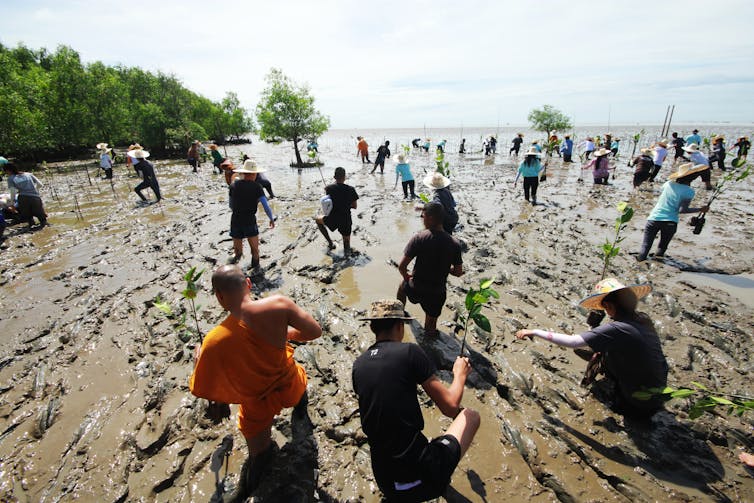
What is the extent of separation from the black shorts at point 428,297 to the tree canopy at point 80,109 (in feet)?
89.4

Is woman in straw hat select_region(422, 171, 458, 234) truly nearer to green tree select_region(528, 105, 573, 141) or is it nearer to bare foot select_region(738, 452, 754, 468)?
bare foot select_region(738, 452, 754, 468)

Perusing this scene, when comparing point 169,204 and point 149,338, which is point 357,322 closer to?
point 149,338

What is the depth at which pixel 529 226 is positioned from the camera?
9055mm

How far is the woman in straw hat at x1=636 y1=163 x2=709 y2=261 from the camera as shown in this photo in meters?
5.91

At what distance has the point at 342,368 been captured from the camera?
4.04 meters

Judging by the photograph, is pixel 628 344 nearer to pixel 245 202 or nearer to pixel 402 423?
pixel 402 423

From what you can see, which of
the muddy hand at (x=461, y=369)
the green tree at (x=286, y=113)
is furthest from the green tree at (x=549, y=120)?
the muddy hand at (x=461, y=369)

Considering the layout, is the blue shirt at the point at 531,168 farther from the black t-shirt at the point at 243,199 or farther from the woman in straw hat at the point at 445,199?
the black t-shirt at the point at 243,199

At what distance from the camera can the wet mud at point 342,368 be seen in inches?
106

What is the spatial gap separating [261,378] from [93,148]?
131 feet

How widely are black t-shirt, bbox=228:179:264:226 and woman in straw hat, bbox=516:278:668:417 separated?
16.7 feet

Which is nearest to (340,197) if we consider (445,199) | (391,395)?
(445,199)

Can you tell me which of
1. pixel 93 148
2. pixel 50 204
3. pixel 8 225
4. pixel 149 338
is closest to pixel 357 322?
pixel 149 338

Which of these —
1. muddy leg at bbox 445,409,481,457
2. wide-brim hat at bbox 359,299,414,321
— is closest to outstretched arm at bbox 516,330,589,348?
muddy leg at bbox 445,409,481,457
